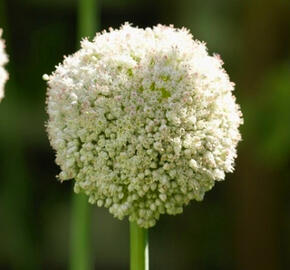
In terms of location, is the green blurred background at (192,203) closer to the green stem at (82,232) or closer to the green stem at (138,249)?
the green stem at (82,232)

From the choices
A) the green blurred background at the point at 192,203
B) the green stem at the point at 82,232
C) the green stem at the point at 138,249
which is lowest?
the green stem at the point at 138,249

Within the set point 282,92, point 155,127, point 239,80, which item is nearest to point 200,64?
point 155,127

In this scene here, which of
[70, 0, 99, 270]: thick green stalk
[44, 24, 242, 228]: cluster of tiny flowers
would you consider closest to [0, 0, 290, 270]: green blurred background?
[70, 0, 99, 270]: thick green stalk

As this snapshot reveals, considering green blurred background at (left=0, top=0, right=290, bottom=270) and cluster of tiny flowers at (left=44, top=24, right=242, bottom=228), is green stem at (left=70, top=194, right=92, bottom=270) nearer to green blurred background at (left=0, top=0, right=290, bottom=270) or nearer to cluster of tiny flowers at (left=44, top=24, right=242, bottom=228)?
cluster of tiny flowers at (left=44, top=24, right=242, bottom=228)

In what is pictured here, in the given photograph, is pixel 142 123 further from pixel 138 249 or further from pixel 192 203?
pixel 192 203

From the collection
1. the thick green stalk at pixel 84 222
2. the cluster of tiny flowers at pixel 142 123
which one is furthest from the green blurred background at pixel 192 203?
the cluster of tiny flowers at pixel 142 123

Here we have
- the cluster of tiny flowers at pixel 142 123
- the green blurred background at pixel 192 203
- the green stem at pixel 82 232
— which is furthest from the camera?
the green blurred background at pixel 192 203

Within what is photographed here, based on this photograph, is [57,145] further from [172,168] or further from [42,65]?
[42,65]

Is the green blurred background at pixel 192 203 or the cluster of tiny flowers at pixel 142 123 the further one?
the green blurred background at pixel 192 203
